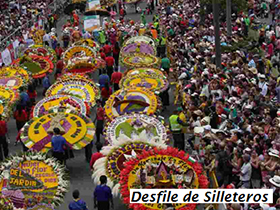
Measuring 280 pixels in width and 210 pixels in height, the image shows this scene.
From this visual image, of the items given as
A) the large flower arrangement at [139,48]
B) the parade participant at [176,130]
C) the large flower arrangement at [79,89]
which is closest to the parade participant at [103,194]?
the parade participant at [176,130]

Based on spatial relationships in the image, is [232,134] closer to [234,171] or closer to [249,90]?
[234,171]

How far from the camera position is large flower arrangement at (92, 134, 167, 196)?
14734 mm

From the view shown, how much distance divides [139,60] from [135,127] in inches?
318

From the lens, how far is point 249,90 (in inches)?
720

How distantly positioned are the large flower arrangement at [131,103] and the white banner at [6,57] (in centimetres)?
897

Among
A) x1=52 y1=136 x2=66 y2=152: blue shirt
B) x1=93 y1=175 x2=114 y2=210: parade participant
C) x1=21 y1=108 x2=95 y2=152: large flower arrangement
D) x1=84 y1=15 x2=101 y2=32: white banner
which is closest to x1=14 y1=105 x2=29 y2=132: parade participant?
x1=21 y1=108 x2=95 y2=152: large flower arrangement

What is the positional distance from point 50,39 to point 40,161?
1760 cm

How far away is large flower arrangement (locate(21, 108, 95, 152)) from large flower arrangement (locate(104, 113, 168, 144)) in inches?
26.1

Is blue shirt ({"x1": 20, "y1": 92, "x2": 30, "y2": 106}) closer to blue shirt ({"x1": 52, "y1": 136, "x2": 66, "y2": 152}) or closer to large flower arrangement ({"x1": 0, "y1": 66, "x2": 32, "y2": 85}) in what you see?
large flower arrangement ({"x1": 0, "y1": 66, "x2": 32, "y2": 85})

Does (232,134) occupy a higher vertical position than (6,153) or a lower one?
higher

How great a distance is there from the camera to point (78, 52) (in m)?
26.6

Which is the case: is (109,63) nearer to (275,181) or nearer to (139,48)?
(139,48)

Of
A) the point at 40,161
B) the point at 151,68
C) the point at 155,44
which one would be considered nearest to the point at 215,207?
the point at 40,161

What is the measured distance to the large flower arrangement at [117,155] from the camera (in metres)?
14.7
